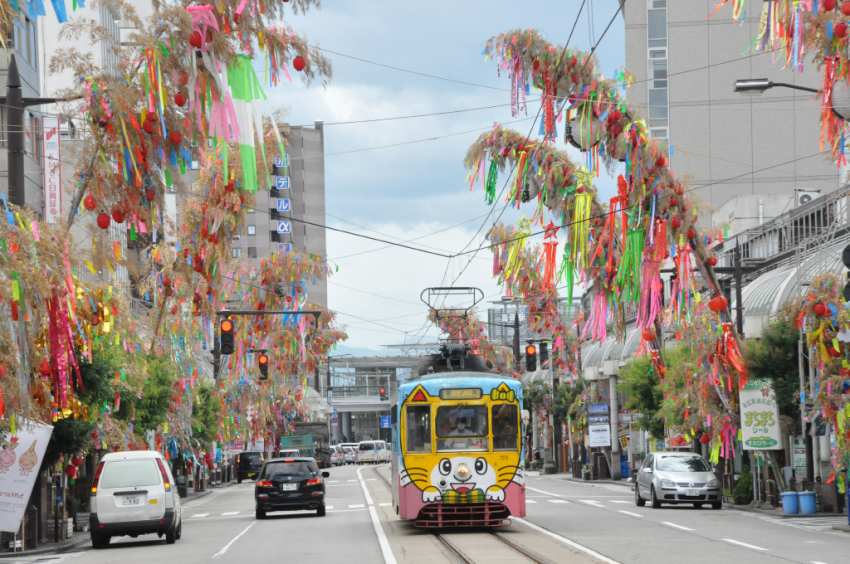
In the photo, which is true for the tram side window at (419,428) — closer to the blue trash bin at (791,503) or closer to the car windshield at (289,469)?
the car windshield at (289,469)

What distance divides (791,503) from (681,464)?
165 inches

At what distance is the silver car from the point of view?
98.2ft

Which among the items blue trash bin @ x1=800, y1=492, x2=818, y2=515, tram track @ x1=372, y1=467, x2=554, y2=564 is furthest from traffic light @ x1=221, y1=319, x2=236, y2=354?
blue trash bin @ x1=800, y1=492, x2=818, y2=515

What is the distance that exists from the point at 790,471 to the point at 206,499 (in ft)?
85.0

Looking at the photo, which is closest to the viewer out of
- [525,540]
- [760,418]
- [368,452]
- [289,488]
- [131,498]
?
[525,540]

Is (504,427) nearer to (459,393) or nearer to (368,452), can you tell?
(459,393)

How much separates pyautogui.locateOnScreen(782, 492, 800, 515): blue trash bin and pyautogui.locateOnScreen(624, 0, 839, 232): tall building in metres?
35.5

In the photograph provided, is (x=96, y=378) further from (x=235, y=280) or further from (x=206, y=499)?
(x=206, y=499)

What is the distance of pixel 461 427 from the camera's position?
21.3 meters

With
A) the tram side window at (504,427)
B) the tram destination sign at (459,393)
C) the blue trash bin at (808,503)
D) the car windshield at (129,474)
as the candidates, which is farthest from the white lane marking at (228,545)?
the blue trash bin at (808,503)

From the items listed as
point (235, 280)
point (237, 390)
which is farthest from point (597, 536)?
point (237, 390)

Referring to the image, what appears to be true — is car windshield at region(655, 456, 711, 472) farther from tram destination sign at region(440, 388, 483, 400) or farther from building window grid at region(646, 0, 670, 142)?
building window grid at region(646, 0, 670, 142)

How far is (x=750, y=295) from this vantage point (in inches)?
1321

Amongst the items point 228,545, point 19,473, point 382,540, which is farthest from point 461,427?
point 19,473
